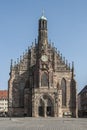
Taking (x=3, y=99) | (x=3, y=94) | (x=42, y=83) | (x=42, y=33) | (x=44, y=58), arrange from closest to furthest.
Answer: (x=42, y=83)
(x=44, y=58)
(x=42, y=33)
(x=3, y=94)
(x=3, y=99)

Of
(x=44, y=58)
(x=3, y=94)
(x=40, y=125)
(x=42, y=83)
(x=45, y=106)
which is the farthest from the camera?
(x=3, y=94)

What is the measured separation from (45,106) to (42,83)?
6.30m

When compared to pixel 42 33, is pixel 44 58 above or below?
below

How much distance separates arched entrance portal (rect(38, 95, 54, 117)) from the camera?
310 feet

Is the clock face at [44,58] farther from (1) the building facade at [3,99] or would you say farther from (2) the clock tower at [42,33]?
(1) the building facade at [3,99]

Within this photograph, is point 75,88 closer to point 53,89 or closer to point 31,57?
point 53,89

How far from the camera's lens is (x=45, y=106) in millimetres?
94188

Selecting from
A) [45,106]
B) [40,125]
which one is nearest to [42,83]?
[45,106]

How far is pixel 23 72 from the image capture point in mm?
102938

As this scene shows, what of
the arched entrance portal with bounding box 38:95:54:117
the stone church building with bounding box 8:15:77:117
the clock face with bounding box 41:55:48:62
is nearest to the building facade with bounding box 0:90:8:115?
the stone church building with bounding box 8:15:77:117

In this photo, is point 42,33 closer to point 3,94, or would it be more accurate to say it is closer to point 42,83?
point 42,83

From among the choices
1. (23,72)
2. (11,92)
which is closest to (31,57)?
(23,72)

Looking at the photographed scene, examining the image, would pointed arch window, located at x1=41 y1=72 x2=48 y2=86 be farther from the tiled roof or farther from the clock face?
the tiled roof

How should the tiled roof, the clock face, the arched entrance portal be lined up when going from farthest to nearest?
the tiled roof
the clock face
the arched entrance portal
